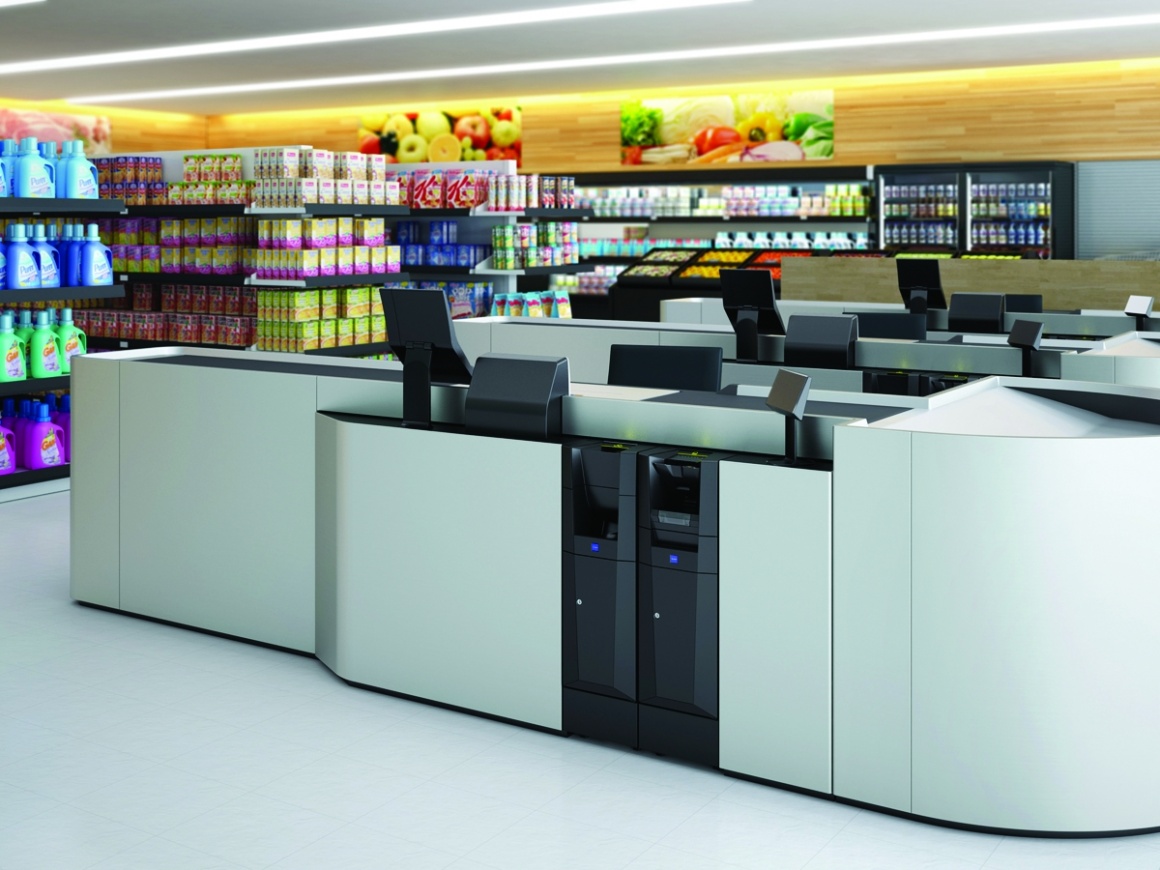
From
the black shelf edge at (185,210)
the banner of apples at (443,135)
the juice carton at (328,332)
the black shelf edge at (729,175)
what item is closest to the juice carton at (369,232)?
the juice carton at (328,332)

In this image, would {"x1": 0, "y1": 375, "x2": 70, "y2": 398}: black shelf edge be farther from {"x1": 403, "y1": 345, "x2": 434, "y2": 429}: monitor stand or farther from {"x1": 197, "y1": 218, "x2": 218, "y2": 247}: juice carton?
{"x1": 403, "y1": 345, "x2": 434, "y2": 429}: monitor stand

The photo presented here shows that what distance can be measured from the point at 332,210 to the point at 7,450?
2311 mm

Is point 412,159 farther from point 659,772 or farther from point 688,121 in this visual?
point 659,772

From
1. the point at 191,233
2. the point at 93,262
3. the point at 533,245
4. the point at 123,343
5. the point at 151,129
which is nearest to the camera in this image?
the point at 93,262

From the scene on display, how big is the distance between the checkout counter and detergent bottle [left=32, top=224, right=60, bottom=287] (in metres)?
2.63

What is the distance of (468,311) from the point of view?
351 inches

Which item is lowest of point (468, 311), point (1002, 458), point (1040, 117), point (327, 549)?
point (327, 549)

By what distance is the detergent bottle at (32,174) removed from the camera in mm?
6426

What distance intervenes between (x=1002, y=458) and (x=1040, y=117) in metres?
9.62

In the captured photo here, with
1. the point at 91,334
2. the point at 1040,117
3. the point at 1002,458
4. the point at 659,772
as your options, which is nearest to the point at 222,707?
the point at 659,772

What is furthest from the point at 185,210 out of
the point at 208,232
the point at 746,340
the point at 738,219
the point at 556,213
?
the point at 738,219

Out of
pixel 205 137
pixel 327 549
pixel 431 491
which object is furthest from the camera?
pixel 205 137

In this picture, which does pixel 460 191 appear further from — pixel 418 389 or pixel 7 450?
pixel 418 389

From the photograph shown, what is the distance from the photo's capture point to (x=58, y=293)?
6574 mm
